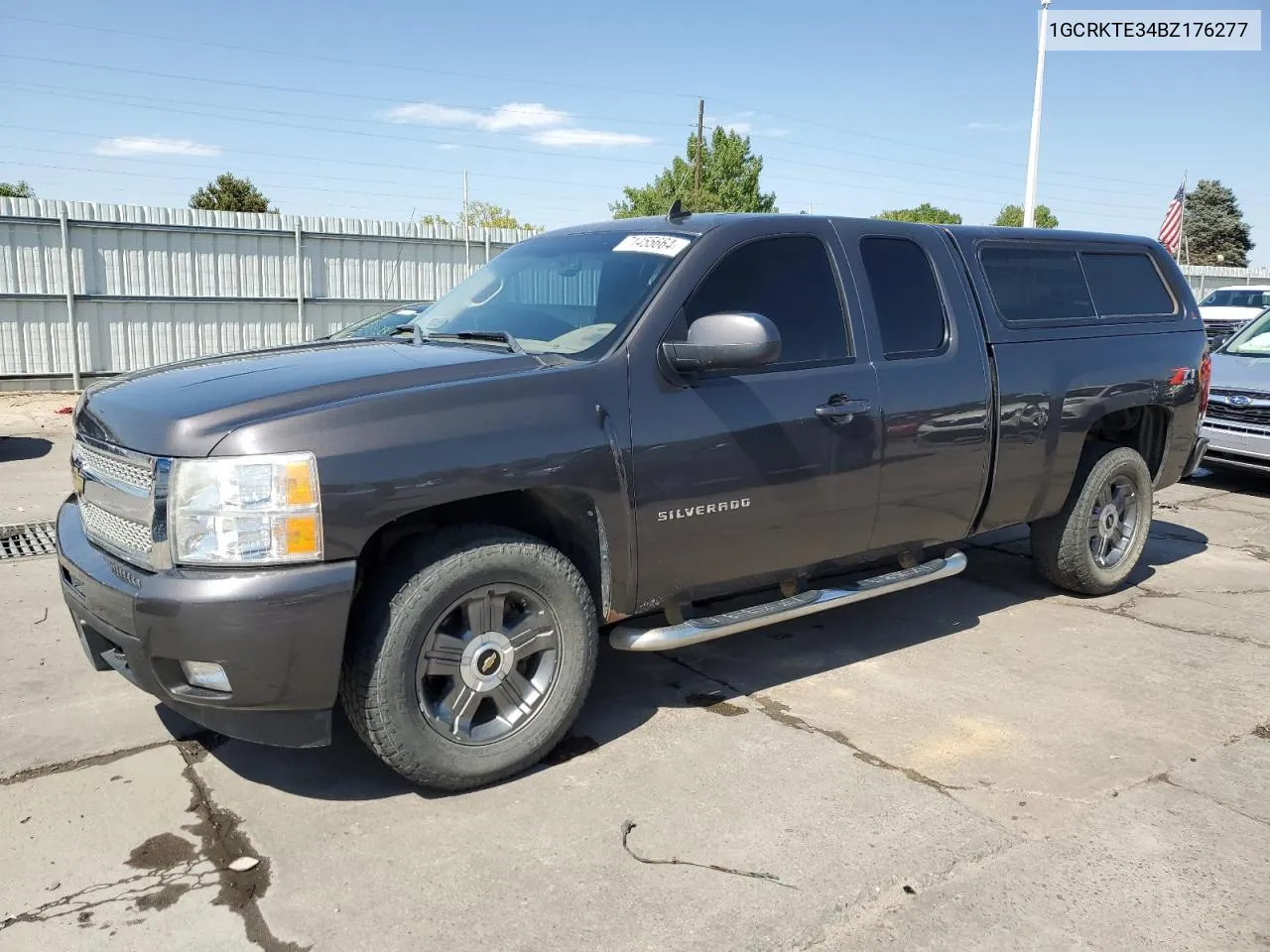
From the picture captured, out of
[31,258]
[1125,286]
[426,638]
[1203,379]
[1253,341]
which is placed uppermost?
Result: [1125,286]

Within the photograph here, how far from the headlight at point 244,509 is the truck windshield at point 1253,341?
31.7 feet

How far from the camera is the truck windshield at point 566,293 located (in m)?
3.86

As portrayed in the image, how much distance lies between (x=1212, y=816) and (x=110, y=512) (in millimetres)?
3741

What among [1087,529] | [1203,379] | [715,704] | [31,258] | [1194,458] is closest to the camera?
[715,704]

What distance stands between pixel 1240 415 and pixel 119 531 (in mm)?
9110

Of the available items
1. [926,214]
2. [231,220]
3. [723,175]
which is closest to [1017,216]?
[926,214]

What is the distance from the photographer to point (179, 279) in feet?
51.4

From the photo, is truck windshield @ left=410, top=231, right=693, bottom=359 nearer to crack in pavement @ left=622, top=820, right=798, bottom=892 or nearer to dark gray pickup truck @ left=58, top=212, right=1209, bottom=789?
dark gray pickup truck @ left=58, top=212, right=1209, bottom=789

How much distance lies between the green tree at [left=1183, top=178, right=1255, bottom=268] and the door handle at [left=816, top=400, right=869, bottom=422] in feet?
273

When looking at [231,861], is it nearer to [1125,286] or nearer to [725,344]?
[725,344]

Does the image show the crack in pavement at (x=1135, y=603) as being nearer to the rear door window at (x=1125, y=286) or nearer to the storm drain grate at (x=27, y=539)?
the rear door window at (x=1125, y=286)

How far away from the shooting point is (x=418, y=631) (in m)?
3.22

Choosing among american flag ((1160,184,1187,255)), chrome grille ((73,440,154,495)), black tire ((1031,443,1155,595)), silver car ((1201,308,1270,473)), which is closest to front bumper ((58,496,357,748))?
chrome grille ((73,440,154,495))

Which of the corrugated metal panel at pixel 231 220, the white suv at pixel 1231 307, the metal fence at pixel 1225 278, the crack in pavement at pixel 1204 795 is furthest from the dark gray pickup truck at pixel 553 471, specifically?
the metal fence at pixel 1225 278
